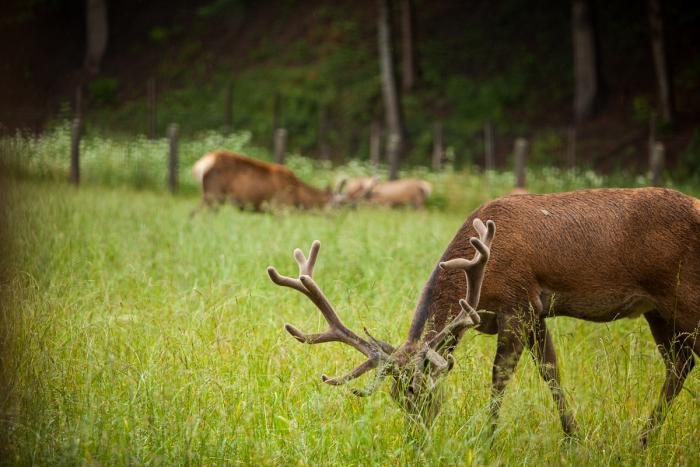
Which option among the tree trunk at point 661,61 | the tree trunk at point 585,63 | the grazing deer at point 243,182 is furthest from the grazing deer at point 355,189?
the tree trunk at point 585,63

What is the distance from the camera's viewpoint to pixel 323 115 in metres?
23.6

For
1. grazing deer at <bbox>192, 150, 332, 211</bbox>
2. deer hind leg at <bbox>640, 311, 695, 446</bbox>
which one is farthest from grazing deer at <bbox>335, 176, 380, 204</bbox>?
deer hind leg at <bbox>640, 311, 695, 446</bbox>

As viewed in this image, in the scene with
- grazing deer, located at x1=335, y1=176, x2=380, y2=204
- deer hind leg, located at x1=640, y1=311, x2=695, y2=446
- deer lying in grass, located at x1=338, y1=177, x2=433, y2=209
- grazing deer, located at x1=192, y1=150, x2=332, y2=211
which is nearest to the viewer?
deer hind leg, located at x1=640, y1=311, x2=695, y2=446

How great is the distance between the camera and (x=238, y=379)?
3.69 meters

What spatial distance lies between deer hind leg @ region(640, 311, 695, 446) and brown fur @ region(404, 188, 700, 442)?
15mm

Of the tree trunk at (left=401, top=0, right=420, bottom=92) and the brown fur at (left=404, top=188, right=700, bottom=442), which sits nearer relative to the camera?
the brown fur at (left=404, top=188, right=700, bottom=442)

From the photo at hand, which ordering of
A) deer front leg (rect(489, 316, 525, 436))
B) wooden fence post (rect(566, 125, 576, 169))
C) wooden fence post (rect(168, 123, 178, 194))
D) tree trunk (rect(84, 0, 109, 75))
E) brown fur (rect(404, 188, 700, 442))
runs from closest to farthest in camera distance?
deer front leg (rect(489, 316, 525, 436)), brown fur (rect(404, 188, 700, 442)), wooden fence post (rect(168, 123, 178, 194)), wooden fence post (rect(566, 125, 576, 169)), tree trunk (rect(84, 0, 109, 75))

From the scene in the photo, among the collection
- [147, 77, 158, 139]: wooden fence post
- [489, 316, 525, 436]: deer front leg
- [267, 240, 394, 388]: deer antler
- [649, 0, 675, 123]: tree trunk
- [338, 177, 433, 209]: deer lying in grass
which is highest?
[649, 0, 675, 123]: tree trunk

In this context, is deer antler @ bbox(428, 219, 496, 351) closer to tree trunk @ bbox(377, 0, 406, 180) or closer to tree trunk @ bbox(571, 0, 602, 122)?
tree trunk @ bbox(377, 0, 406, 180)

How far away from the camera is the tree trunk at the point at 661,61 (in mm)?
17906

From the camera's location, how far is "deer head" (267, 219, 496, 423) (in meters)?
3.28

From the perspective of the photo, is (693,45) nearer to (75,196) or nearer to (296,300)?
(75,196)

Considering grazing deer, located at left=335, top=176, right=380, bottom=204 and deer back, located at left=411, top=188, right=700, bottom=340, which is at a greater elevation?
deer back, located at left=411, top=188, right=700, bottom=340

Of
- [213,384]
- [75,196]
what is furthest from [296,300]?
[75,196]
